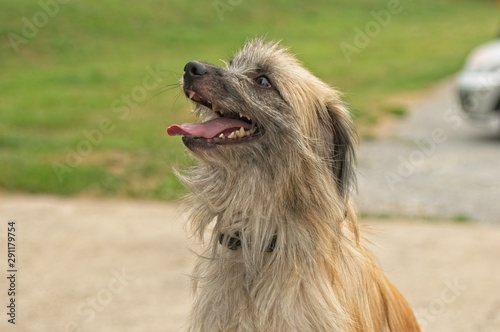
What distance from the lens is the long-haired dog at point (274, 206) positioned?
14.3 ft

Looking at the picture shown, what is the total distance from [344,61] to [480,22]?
68.8 ft

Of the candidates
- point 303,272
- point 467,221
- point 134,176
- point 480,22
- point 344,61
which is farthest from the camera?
point 480,22

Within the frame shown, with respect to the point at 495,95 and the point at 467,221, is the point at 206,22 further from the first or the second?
the point at 467,221

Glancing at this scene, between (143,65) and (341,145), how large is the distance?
20.1 m

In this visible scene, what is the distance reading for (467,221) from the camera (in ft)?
34.4

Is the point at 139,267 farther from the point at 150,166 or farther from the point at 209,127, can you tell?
the point at 209,127

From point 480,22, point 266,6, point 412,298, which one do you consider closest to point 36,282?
point 412,298

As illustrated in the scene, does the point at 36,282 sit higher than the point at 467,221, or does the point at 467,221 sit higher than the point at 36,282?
the point at 467,221

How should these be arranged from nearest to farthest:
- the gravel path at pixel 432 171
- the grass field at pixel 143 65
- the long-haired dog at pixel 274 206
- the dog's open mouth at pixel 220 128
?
the long-haired dog at pixel 274 206, the dog's open mouth at pixel 220 128, the gravel path at pixel 432 171, the grass field at pixel 143 65
